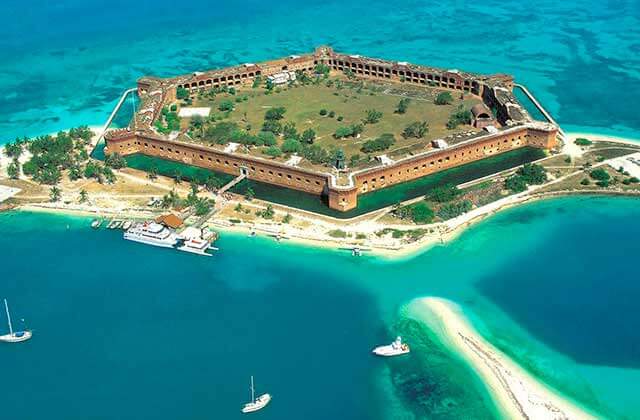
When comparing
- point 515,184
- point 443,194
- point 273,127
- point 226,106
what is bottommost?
point 443,194

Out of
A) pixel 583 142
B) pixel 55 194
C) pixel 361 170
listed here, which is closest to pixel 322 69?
pixel 361 170

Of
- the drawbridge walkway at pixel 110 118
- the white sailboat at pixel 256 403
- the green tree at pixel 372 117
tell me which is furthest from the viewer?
the green tree at pixel 372 117

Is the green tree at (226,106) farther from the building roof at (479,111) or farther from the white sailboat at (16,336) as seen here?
the white sailboat at (16,336)

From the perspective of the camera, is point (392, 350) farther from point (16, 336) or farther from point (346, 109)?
point (346, 109)

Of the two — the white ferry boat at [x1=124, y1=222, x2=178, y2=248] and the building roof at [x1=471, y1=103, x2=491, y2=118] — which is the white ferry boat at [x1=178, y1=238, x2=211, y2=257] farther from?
the building roof at [x1=471, y1=103, x2=491, y2=118]

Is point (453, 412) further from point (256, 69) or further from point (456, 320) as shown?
point (256, 69)

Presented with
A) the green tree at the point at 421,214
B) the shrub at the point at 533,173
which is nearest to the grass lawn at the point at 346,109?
the green tree at the point at 421,214
